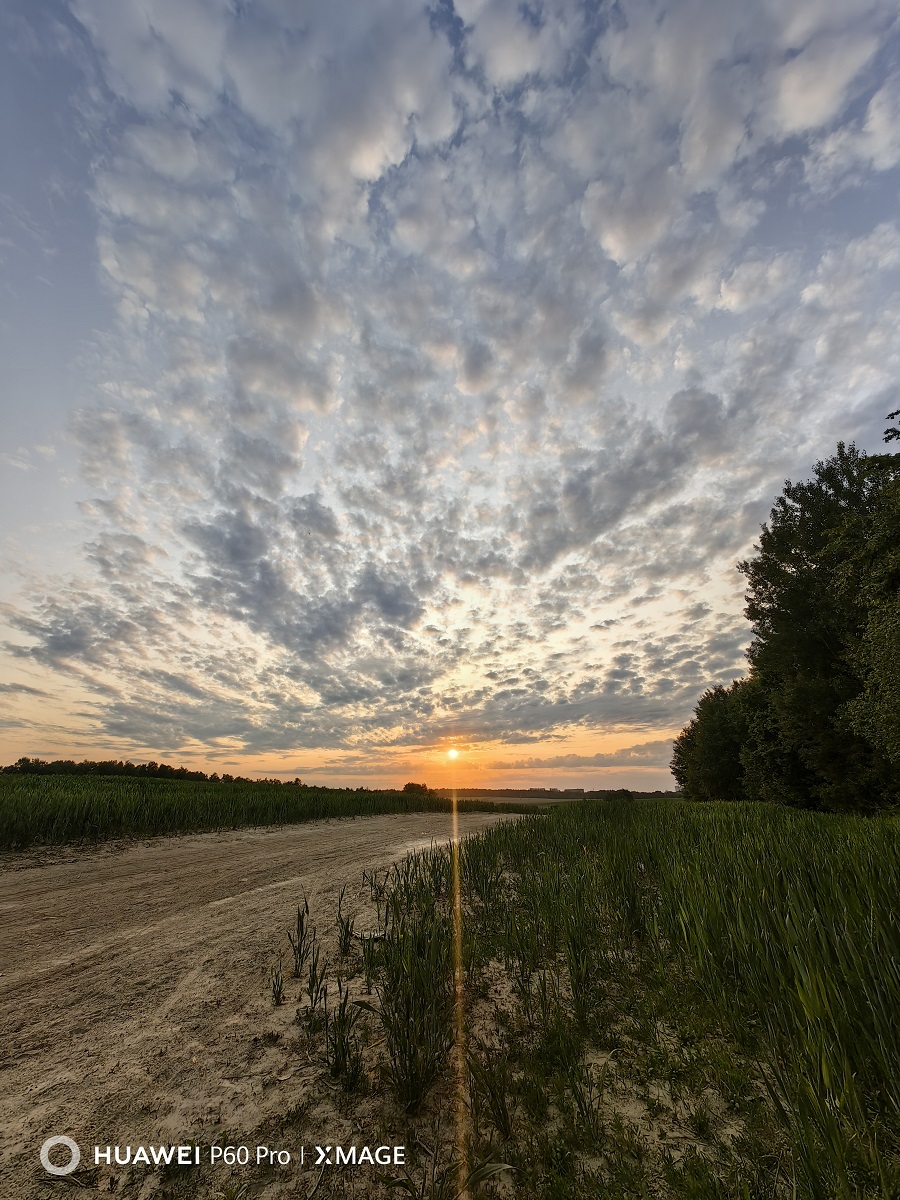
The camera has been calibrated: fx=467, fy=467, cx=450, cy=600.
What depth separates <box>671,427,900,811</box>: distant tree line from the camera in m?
16.6

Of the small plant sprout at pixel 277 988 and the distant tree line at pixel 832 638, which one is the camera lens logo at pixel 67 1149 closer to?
the small plant sprout at pixel 277 988

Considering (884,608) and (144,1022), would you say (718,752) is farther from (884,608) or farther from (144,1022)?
(144,1022)

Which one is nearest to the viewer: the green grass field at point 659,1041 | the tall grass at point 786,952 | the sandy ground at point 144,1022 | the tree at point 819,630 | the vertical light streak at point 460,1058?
the tall grass at point 786,952

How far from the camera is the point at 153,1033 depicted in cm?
360

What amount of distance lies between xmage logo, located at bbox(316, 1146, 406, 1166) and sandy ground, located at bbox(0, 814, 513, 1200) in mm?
87

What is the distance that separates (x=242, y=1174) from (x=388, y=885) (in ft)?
17.5

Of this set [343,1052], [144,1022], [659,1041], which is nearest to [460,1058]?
[343,1052]

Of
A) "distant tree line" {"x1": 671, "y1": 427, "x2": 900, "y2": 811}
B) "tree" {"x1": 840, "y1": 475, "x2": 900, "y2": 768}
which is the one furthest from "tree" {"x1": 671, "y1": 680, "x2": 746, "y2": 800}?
"tree" {"x1": 840, "y1": 475, "x2": 900, "y2": 768}

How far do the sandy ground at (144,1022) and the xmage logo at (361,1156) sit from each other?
0.09 m

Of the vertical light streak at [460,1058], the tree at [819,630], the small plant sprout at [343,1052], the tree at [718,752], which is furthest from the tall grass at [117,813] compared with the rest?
the tree at [718,752]

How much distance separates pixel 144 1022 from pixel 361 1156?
233 cm

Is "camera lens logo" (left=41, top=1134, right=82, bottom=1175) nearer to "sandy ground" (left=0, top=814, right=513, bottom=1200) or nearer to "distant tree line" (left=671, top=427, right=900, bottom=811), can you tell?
"sandy ground" (left=0, top=814, right=513, bottom=1200)

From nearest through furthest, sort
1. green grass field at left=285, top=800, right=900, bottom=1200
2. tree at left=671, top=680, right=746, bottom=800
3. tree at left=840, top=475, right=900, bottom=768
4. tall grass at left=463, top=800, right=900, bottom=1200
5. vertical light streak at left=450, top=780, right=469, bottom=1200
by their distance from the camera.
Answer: tall grass at left=463, top=800, right=900, bottom=1200, green grass field at left=285, top=800, right=900, bottom=1200, vertical light streak at left=450, top=780, right=469, bottom=1200, tree at left=840, top=475, right=900, bottom=768, tree at left=671, top=680, right=746, bottom=800

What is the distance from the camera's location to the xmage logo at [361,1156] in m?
2.54
